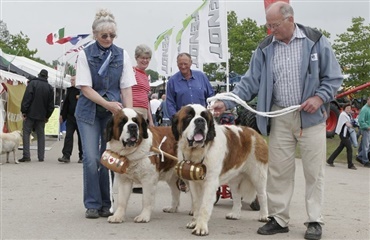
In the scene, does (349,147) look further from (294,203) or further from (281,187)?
(281,187)

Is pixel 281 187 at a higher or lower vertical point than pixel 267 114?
lower

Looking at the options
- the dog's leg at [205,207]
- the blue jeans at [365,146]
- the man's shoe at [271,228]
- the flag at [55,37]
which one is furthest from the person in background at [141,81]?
the flag at [55,37]

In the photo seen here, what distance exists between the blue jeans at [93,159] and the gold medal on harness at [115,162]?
0.41m

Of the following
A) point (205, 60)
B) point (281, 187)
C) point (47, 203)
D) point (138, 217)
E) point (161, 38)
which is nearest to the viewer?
point (281, 187)

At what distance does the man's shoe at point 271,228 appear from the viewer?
5.41 metres

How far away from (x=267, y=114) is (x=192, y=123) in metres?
0.85

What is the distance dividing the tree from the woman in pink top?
28.5 meters

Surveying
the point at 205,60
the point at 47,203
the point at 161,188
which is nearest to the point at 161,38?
the point at 205,60

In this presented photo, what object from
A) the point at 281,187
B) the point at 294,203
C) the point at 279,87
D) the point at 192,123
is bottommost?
the point at 294,203

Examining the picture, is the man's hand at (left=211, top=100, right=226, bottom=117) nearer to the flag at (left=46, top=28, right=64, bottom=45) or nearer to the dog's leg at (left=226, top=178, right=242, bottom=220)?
the dog's leg at (left=226, top=178, right=242, bottom=220)

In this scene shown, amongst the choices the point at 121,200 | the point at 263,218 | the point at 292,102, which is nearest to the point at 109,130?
the point at 121,200

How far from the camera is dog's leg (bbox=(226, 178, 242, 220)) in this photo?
20.7ft

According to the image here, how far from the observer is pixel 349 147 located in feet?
44.5

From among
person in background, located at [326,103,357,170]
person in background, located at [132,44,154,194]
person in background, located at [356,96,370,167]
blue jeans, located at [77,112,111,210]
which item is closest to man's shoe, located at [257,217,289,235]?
blue jeans, located at [77,112,111,210]
